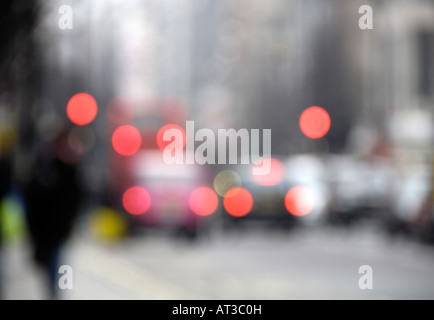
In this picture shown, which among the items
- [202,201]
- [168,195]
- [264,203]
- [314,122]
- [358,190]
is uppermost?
[314,122]

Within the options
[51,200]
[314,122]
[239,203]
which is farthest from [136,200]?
[314,122]

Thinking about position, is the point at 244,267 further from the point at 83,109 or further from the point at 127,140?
the point at 127,140

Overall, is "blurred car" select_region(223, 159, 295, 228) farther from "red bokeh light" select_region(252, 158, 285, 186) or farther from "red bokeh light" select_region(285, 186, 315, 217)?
"red bokeh light" select_region(285, 186, 315, 217)

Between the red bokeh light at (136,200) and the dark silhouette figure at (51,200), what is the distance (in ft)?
47.6

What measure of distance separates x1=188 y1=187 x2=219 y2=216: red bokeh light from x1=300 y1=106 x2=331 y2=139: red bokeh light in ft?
55.2

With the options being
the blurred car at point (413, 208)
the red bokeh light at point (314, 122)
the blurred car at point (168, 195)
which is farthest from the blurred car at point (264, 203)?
the red bokeh light at point (314, 122)

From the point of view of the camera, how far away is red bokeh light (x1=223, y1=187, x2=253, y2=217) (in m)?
27.9

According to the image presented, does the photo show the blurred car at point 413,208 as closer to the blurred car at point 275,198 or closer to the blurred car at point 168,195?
the blurred car at point 275,198

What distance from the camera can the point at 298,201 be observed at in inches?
1123

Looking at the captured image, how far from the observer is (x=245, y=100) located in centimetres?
12181

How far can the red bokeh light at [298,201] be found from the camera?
27797 mm

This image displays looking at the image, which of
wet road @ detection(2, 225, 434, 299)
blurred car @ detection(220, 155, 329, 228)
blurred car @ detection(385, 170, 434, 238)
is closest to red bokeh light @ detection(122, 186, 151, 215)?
wet road @ detection(2, 225, 434, 299)

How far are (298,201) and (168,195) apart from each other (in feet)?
14.1
